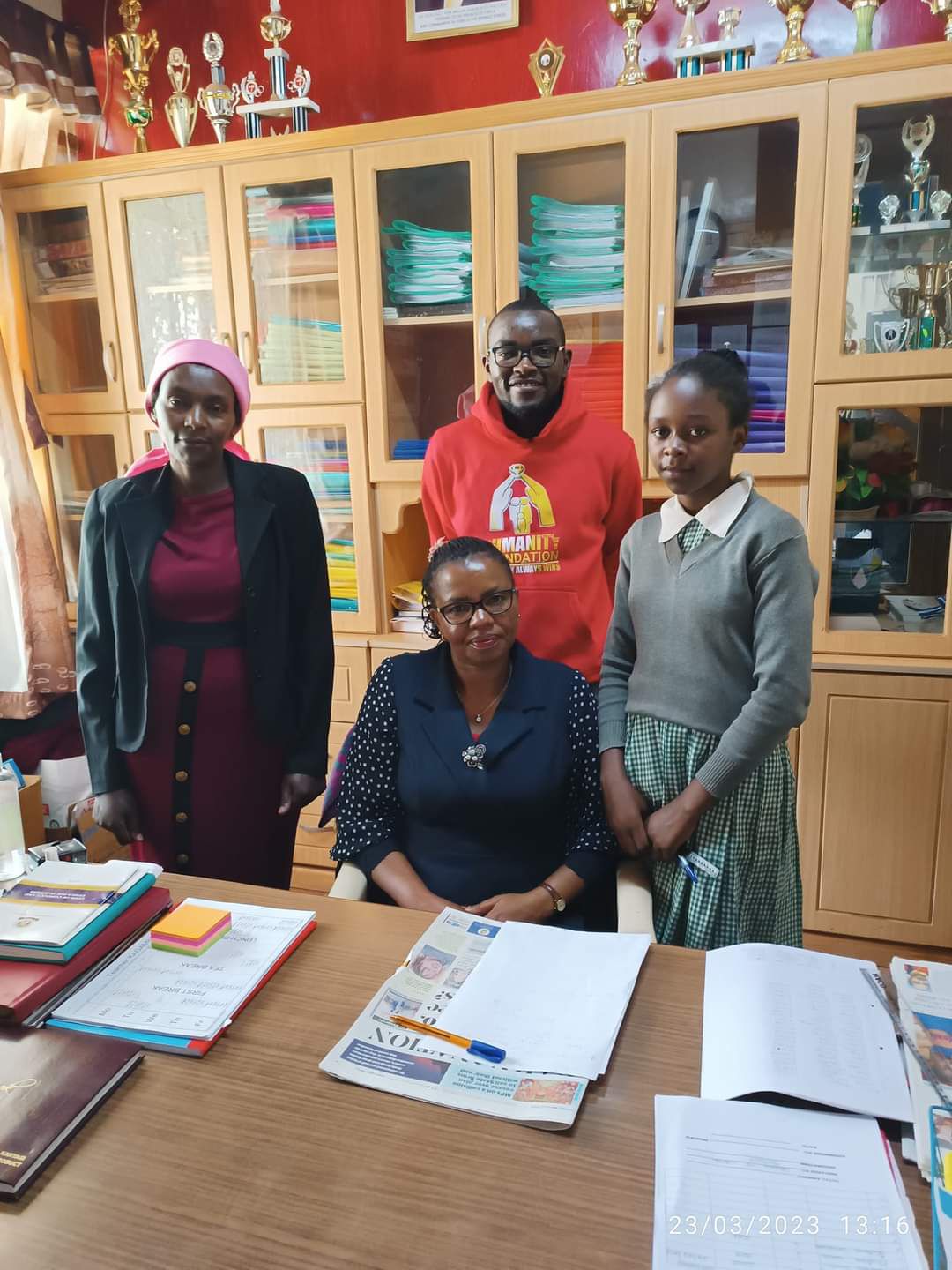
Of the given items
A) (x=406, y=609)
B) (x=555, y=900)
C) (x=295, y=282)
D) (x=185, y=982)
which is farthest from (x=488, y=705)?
(x=295, y=282)

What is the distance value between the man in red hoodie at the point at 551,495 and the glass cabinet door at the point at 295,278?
2.71 ft

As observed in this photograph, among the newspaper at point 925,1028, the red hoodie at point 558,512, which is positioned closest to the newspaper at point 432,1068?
the newspaper at point 925,1028

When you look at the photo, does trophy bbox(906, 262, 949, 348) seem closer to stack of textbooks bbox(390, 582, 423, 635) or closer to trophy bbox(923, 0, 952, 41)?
trophy bbox(923, 0, 952, 41)

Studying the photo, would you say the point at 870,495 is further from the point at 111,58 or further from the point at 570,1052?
the point at 111,58

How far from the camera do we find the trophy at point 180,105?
103 inches

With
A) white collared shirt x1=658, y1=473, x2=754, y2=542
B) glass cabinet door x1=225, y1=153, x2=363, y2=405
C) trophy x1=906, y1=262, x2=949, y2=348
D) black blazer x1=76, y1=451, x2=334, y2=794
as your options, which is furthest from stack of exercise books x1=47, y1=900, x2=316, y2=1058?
trophy x1=906, y1=262, x2=949, y2=348

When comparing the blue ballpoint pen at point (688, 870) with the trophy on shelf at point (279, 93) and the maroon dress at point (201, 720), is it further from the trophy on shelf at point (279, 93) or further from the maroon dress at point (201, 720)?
the trophy on shelf at point (279, 93)

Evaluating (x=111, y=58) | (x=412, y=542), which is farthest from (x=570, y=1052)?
(x=111, y=58)

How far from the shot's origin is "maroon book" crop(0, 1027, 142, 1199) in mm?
714

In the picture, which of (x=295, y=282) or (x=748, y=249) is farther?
(x=295, y=282)

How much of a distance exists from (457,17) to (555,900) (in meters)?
2.50

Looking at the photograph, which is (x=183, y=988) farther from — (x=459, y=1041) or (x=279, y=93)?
(x=279, y=93)

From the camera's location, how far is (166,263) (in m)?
2.66

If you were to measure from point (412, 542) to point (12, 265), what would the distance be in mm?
1524
